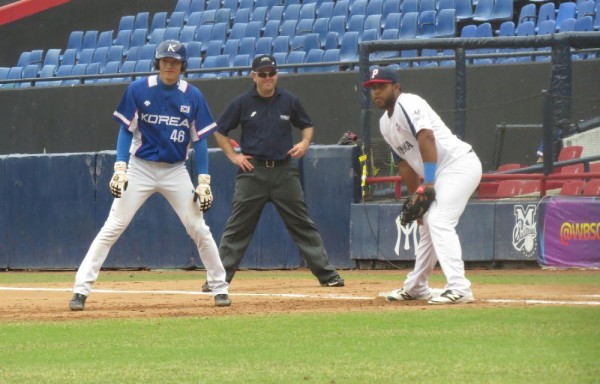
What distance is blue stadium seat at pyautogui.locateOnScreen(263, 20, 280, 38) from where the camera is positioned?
22188 millimetres

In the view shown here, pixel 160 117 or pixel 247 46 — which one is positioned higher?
pixel 247 46

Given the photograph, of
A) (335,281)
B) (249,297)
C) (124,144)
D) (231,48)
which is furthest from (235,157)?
(231,48)

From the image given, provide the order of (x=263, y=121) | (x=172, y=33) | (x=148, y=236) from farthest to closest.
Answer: (x=172, y=33) < (x=148, y=236) < (x=263, y=121)

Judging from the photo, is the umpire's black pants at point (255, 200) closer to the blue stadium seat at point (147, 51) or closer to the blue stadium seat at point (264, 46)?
the blue stadium seat at point (264, 46)

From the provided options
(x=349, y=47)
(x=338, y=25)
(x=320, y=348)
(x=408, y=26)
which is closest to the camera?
(x=320, y=348)

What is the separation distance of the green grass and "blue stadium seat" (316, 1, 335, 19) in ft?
44.1

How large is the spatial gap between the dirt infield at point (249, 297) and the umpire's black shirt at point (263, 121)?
1321 mm

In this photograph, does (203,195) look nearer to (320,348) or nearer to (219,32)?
(320,348)

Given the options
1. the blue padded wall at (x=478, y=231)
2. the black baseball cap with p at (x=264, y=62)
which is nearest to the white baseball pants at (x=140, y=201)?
the black baseball cap with p at (x=264, y=62)

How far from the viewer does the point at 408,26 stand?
66.8 feet

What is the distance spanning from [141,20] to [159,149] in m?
15.8

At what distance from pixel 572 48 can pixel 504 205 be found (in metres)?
2.02

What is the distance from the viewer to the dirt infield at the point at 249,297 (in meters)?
9.51

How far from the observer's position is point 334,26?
2147 centimetres
